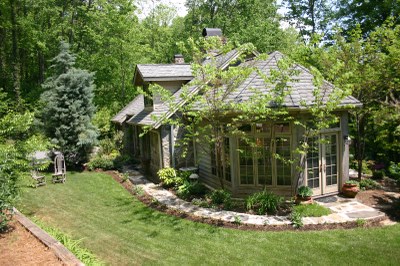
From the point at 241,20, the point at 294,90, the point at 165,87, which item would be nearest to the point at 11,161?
the point at 165,87

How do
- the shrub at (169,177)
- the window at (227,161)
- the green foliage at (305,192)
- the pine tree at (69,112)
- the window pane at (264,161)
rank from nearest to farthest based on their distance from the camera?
the green foliage at (305,192)
the window pane at (264,161)
the window at (227,161)
the shrub at (169,177)
the pine tree at (69,112)

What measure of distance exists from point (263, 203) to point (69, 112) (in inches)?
466

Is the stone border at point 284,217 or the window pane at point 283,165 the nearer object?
the stone border at point 284,217

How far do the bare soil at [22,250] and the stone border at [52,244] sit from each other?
7 cm

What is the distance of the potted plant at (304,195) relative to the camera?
10.7 meters

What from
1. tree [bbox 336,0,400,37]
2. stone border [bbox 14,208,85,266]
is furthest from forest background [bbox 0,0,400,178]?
stone border [bbox 14,208,85,266]

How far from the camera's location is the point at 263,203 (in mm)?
10312

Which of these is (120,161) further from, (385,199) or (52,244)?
(385,199)

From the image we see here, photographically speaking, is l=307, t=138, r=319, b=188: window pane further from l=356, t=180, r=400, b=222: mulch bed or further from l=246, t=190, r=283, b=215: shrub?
l=356, t=180, r=400, b=222: mulch bed

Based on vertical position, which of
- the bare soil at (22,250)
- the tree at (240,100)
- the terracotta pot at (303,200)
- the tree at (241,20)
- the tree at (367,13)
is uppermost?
the tree at (241,20)

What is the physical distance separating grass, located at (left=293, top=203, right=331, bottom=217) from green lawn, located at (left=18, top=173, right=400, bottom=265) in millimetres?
1086

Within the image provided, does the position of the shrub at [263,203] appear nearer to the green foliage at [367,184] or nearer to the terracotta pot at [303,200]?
the terracotta pot at [303,200]

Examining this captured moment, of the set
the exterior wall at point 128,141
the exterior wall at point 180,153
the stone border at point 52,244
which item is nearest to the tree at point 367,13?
the exterior wall at point 180,153

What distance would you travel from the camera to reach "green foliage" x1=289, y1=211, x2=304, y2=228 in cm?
922
